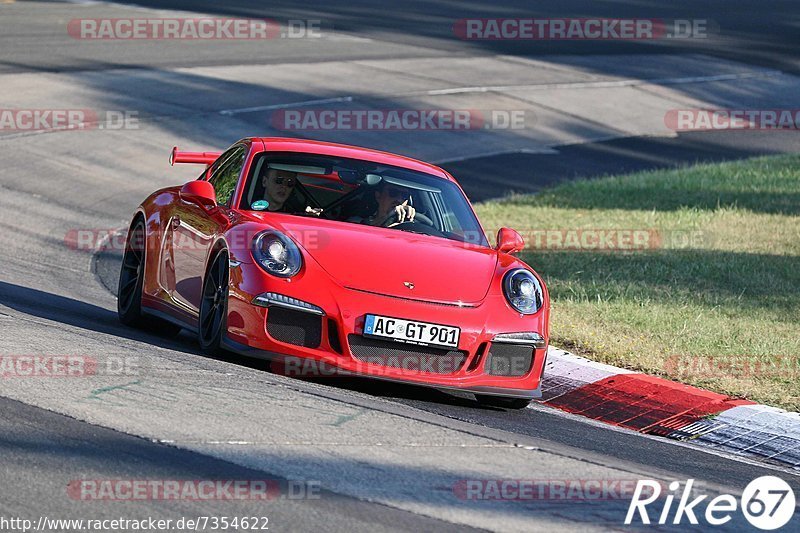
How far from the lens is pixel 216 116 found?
2111cm

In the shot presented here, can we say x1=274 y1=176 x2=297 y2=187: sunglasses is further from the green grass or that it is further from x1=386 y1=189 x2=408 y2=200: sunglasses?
the green grass

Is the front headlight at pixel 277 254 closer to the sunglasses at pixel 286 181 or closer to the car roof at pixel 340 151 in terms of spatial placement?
the sunglasses at pixel 286 181

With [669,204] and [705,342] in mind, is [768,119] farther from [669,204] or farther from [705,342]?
[705,342]

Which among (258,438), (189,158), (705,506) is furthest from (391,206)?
(705,506)

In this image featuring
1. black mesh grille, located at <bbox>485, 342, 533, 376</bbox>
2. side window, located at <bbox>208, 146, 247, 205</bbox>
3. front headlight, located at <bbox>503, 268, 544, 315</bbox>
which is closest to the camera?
black mesh grille, located at <bbox>485, 342, 533, 376</bbox>

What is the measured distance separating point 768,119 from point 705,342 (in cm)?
1842

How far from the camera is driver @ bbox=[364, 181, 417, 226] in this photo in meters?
8.68

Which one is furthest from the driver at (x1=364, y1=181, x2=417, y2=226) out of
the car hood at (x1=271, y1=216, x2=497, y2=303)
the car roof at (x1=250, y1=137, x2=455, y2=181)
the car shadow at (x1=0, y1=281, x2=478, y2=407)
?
the car shadow at (x1=0, y1=281, x2=478, y2=407)

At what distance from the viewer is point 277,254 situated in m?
7.74

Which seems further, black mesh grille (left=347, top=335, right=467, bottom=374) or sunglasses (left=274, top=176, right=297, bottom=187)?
sunglasses (left=274, top=176, right=297, bottom=187)

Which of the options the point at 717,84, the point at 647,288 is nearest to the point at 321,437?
the point at 647,288

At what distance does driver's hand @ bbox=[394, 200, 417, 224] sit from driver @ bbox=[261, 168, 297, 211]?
677 millimetres

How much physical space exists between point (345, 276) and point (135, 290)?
94.4 inches

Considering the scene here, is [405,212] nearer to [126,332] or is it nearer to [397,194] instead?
[397,194]
